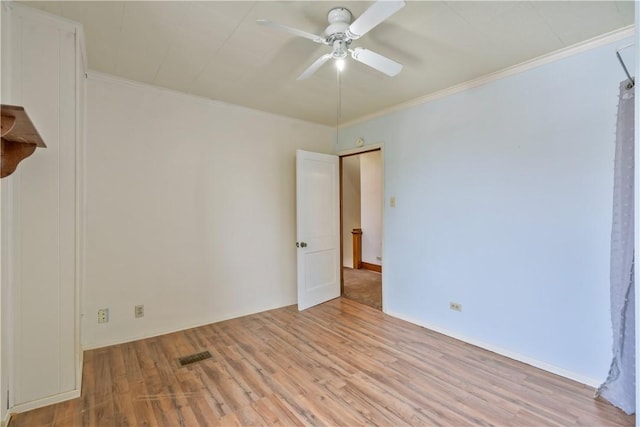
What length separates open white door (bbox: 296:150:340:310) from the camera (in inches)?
147

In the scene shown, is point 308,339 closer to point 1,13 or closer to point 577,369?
point 577,369

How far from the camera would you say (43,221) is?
6.30ft

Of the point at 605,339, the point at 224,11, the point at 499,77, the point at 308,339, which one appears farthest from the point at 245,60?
the point at 605,339

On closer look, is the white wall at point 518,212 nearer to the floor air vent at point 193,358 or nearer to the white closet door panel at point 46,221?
the floor air vent at point 193,358

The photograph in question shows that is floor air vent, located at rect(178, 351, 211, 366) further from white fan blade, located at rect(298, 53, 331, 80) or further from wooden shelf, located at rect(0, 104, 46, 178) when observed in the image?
white fan blade, located at rect(298, 53, 331, 80)

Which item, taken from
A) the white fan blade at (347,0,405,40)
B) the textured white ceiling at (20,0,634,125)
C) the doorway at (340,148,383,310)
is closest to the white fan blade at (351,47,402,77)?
the white fan blade at (347,0,405,40)

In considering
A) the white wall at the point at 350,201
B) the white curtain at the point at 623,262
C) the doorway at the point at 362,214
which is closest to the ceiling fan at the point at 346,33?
the white curtain at the point at 623,262

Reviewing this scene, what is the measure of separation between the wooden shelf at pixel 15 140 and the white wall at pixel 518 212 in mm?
3093

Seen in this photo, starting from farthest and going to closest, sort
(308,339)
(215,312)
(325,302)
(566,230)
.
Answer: (325,302) < (215,312) < (308,339) < (566,230)

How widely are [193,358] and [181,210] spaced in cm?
144

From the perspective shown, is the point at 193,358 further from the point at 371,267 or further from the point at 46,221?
the point at 371,267

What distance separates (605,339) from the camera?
2109 mm

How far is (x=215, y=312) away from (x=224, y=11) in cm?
286

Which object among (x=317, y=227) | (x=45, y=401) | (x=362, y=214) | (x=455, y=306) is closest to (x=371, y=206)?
(x=362, y=214)
